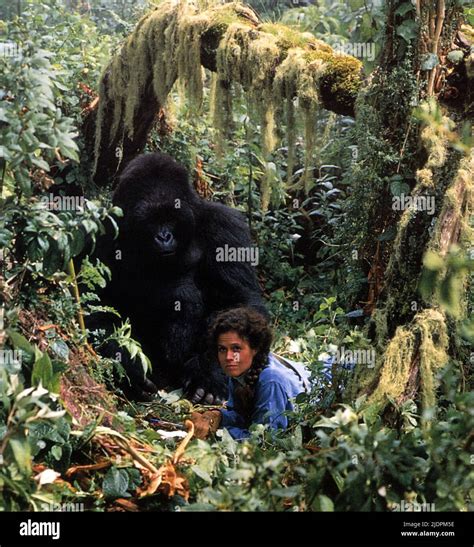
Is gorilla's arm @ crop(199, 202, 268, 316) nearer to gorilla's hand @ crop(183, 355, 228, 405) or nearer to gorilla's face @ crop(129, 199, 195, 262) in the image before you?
gorilla's face @ crop(129, 199, 195, 262)

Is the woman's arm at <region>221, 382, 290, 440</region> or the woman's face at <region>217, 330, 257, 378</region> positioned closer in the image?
the woman's arm at <region>221, 382, 290, 440</region>

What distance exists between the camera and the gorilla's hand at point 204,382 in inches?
258

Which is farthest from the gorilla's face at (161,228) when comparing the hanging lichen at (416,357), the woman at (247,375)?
the hanging lichen at (416,357)

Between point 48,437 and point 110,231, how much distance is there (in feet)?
11.1

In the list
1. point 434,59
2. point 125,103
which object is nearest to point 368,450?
point 434,59

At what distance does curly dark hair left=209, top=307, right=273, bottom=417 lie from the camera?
519cm

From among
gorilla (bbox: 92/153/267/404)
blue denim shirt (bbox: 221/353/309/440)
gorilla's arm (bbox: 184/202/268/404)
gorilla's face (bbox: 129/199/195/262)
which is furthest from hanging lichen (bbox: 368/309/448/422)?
gorilla's face (bbox: 129/199/195/262)

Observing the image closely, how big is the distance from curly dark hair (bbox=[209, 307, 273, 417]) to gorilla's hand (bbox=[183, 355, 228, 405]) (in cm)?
130

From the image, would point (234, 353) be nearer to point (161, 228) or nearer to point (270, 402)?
point (270, 402)

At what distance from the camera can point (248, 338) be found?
520 centimetres

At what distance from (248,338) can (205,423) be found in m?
0.60

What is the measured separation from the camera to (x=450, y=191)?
172 inches

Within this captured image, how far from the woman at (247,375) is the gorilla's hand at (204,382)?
3.96ft
